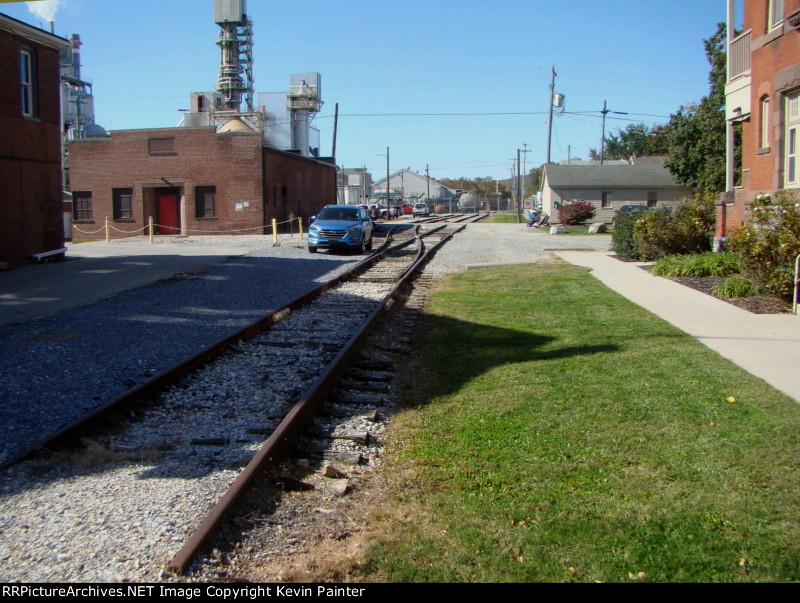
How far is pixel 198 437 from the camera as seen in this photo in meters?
6.05

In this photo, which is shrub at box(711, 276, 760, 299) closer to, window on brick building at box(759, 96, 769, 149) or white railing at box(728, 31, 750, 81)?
window on brick building at box(759, 96, 769, 149)

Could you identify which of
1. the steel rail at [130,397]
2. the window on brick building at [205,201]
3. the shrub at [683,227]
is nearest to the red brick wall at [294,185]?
the window on brick building at [205,201]

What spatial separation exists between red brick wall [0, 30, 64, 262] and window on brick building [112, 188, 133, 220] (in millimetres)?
21554

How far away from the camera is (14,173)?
19.6 meters

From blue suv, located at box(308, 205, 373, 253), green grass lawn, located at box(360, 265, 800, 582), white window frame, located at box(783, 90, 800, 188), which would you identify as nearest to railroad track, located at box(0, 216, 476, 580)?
green grass lawn, located at box(360, 265, 800, 582)

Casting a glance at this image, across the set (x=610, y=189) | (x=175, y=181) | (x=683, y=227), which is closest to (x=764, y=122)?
(x=683, y=227)

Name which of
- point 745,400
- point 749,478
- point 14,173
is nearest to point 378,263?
point 14,173

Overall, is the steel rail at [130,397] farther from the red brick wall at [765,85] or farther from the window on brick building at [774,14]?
the window on brick building at [774,14]

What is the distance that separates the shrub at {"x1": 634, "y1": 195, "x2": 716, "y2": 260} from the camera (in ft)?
60.7

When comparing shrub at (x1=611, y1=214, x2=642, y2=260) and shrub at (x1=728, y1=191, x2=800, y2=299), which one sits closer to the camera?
shrub at (x1=728, y1=191, x2=800, y2=299)

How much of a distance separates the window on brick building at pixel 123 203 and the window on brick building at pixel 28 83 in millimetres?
22706

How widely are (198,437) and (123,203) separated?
4004 centimetres

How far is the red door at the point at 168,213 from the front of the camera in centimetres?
4266

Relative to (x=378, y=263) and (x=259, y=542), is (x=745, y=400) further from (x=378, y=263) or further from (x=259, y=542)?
(x=378, y=263)
